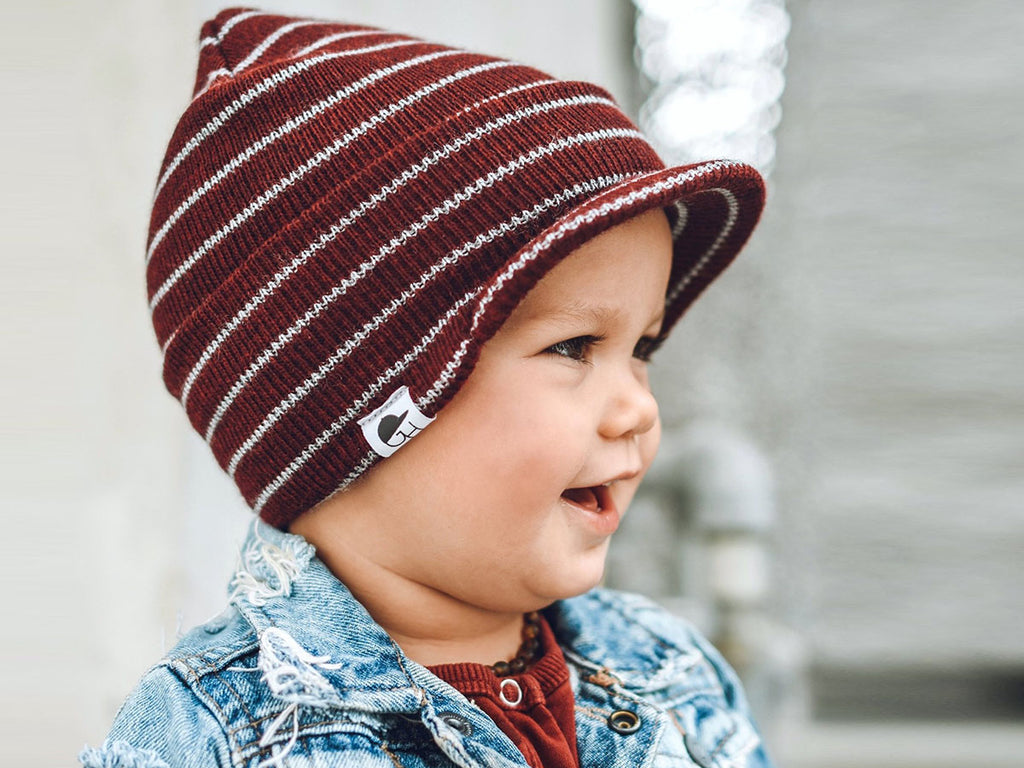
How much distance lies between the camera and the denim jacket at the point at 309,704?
0.76 meters

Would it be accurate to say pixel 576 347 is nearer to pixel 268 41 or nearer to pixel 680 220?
pixel 680 220

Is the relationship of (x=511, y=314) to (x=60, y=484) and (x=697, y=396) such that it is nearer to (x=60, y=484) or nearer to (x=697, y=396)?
(x=60, y=484)

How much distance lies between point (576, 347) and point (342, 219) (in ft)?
0.78

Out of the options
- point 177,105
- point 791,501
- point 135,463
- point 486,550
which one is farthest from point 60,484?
point 791,501

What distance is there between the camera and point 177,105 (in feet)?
4.50

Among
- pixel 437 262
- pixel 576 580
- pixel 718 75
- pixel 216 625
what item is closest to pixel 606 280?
pixel 437 262

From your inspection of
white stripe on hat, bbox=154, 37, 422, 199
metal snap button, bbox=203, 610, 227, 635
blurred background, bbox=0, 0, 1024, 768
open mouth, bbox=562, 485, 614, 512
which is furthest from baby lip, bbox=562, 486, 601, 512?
blurred background, bbox=0, 0, 1024, 768

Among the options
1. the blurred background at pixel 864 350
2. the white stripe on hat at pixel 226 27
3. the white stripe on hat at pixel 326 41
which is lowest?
the blurred background at pixel 864 350

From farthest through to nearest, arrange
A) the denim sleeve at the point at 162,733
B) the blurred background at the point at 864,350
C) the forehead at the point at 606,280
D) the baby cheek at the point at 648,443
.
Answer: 1. the blurred background at the point at 864,350
2. the baby cheek at the point at 648,443
3. the forehead at the point at 606,280
4. the denim sleeve at the point at 162,733

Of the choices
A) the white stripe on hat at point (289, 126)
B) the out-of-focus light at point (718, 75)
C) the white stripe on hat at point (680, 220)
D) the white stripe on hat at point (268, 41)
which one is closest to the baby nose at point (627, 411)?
the white stripe on hat at point (680, 220)

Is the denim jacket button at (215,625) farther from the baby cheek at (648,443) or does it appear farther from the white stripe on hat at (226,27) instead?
the white stripe on hat at (226,27)

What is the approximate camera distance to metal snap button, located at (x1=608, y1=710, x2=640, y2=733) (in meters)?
0.94

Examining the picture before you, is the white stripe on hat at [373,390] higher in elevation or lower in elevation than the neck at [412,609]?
higher

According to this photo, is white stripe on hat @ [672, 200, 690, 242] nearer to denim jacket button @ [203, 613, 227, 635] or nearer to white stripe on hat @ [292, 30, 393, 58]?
white stripe on hat @ [292, 30, 393, 58]
